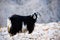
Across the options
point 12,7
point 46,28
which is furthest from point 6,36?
point 12,7

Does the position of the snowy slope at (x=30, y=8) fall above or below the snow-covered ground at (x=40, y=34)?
above

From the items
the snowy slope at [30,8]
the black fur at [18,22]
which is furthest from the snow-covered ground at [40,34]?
the snowy slope at [30,8]

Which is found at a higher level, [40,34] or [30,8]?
[30,8]

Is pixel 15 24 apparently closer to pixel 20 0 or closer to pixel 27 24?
pixel 27 24

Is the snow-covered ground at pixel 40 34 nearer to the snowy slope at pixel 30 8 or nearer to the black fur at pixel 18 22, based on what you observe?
the black fur at pixel 18 22

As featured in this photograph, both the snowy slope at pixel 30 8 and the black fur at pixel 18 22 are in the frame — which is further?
the snowy slope at pixel 30 8

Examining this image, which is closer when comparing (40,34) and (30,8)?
(40,34)

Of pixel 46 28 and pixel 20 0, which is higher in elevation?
pixel 20 0

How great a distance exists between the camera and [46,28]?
3000mm

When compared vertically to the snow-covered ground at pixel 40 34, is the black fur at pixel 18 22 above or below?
above

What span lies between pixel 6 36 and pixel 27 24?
0.43m

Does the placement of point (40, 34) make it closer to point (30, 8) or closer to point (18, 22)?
point (18, 22)

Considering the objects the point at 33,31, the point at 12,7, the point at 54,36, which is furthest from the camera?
the point at 12,7

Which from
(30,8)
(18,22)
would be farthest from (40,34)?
(30,8)
